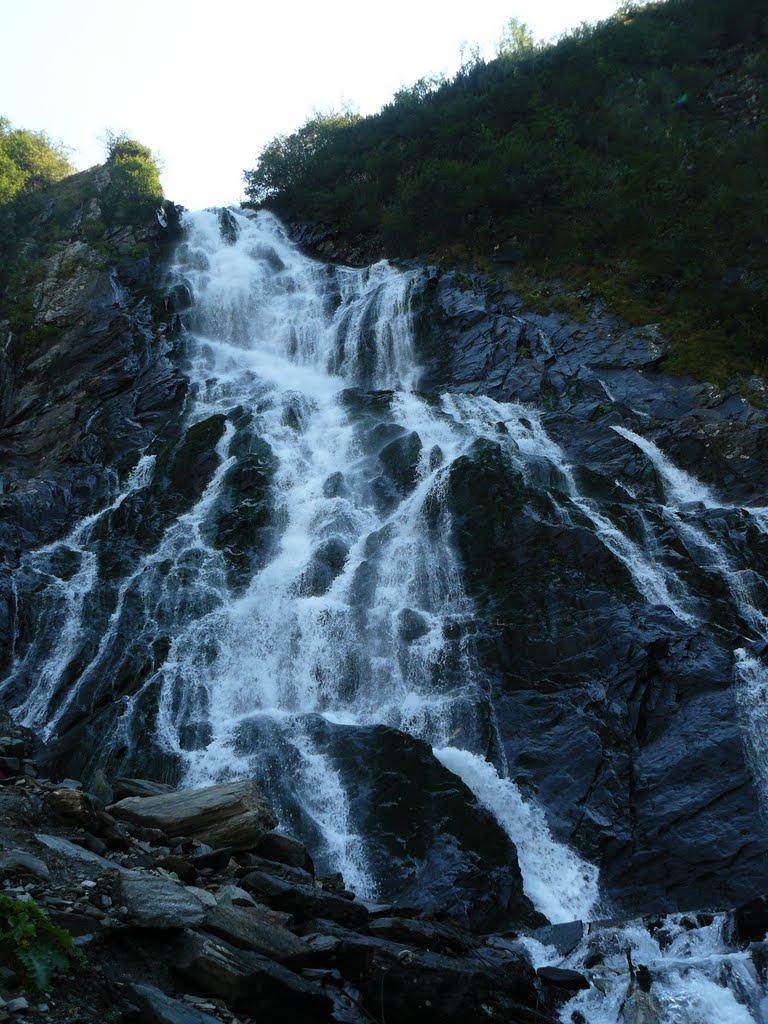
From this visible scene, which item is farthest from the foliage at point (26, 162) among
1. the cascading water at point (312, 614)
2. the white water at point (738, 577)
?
the white water at point (738, 577)

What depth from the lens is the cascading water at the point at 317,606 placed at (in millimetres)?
12141

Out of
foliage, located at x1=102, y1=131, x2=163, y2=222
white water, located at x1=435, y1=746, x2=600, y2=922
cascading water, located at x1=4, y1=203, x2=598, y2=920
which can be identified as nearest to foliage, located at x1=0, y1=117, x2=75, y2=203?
foliage, located at x1=102, y1=131, x2=163, y2=222

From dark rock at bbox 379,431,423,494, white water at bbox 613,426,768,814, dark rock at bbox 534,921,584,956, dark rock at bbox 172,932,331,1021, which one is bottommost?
dark rock at bbox 534,921,584,956

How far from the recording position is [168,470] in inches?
870

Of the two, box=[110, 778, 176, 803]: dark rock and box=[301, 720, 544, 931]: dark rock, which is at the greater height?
box=[110, 778, 176, 803]: dark rock

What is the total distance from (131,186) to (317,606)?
30.6m

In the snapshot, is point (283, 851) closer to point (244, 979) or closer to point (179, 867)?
point (179, 867)

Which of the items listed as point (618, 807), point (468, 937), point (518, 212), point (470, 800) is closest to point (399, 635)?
point (470, 800)

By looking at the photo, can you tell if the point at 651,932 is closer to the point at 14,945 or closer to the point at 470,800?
the point at 470,800

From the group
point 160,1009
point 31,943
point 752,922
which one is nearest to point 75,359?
point 31,943

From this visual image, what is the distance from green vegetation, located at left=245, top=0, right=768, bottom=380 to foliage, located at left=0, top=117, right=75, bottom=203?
11.7 meters

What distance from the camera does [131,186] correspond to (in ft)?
123

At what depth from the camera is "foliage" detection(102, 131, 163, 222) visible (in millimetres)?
36469

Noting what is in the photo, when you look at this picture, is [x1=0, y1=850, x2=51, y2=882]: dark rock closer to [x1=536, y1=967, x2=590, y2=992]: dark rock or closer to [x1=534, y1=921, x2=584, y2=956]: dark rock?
[x1=536, y1=967, x2=590, y2=992]: dark rock
